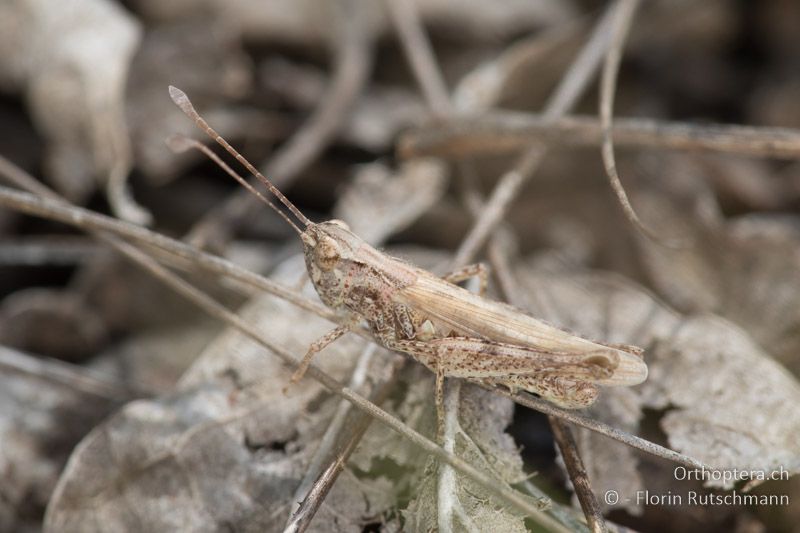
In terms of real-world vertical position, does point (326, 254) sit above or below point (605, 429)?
above

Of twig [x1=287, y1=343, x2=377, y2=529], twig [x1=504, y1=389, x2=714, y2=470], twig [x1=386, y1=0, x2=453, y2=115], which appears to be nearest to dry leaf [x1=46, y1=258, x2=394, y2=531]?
twig [x1=287, y1=343, x2=377, y2=529]

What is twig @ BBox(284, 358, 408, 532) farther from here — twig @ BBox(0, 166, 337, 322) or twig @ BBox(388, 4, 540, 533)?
twig @ BBox(388, 4, 540, 533)

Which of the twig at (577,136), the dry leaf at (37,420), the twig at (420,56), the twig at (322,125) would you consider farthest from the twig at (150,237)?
the twig at (420,56)

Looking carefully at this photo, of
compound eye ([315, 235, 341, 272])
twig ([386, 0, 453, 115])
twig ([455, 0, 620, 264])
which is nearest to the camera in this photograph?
compound eye ([315, 235, 341, 272])

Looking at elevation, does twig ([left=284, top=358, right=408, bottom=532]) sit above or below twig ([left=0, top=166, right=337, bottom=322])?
below

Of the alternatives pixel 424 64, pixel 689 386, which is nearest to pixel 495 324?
pixel 689 386

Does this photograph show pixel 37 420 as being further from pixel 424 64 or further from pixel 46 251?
pixel 424 64

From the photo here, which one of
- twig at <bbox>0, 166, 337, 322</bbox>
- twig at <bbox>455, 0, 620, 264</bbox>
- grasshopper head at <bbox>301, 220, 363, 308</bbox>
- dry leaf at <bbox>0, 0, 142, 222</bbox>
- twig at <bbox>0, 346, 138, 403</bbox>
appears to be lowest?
twig at <bbox>0, 346, 138, 403</bbox>

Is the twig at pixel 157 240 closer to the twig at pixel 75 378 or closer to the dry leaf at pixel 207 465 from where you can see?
the dry leaf at pixel 207 465
